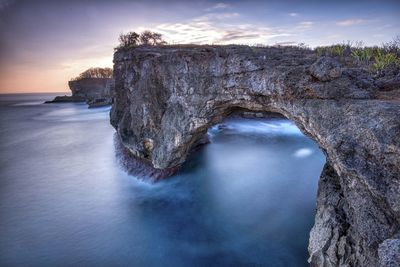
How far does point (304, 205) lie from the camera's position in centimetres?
1018

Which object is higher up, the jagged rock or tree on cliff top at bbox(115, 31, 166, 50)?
tree on cliff top at bbox(115, 31, 166, 50)

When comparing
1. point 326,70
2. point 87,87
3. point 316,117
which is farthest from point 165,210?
point 87,87

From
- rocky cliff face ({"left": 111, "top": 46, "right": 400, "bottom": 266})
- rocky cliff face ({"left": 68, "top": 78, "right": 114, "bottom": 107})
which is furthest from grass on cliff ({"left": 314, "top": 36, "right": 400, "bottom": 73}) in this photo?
rocky cliff face ({"left": 68, "top": 78, "right": 114, "bottom": 107})

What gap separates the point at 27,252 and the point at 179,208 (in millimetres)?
5632

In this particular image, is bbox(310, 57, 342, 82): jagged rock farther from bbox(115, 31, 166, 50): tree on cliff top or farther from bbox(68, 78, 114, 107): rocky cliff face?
bbox(68, 78, 114, 107): rocky cliff face

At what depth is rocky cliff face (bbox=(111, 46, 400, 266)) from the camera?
452 cm

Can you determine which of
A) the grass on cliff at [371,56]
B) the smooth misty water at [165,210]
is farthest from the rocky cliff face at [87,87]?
the grass on cliff at [371,56]

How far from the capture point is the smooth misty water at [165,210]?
314 inches

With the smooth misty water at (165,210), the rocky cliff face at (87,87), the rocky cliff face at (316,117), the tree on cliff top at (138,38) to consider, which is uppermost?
the rocky cliff face at (87,87)

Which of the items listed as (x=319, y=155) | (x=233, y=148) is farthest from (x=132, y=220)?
(x=319, y=155)

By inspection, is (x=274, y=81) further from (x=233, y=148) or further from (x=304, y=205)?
(x=233, y=148)

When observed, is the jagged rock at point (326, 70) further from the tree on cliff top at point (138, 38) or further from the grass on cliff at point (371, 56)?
the tree on cliff top at point (138, 38)

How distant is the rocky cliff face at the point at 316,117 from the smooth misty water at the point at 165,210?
1952mm

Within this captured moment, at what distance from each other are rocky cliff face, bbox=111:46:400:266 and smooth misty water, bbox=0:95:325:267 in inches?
76.8
